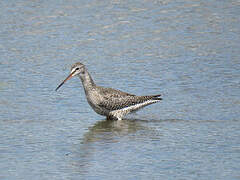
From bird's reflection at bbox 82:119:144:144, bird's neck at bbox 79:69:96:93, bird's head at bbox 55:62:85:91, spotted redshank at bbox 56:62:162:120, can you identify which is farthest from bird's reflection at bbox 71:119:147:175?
bird's head at bbox 55:62:85:91

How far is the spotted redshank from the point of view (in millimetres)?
12719

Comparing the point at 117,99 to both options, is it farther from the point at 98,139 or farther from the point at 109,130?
the point at 98,139

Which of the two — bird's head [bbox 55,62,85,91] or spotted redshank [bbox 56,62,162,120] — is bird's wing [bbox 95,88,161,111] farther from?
bird's head [bbox 55,62,85,91]

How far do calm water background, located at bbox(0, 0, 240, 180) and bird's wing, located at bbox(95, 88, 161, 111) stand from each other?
0.32 metres

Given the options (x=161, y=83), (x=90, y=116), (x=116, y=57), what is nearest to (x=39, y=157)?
(x=90, y=116)

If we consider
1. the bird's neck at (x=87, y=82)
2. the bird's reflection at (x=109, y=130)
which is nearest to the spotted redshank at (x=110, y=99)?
the bird's neck at (x=87, y=82)

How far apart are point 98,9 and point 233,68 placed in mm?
4949

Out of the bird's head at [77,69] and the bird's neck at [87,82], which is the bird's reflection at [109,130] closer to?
the bird's neck at [87,82]

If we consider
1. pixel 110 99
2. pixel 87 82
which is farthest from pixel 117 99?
pixel 87 82

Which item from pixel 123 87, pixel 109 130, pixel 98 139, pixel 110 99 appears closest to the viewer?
pixel 98 139

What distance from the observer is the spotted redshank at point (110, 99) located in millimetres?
12719

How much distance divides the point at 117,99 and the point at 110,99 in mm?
137

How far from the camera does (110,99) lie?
42.4 ft

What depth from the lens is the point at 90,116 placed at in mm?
12805
